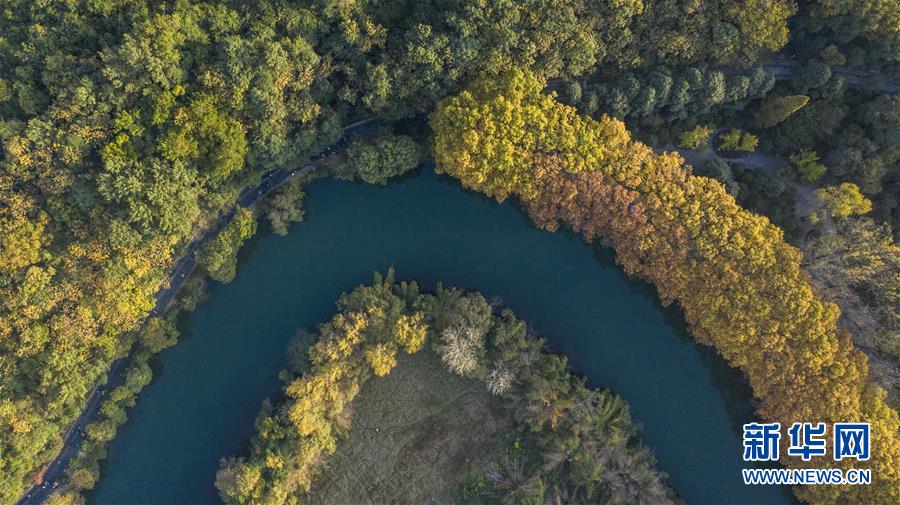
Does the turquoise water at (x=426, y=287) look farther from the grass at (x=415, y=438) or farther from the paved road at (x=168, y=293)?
the grass at (x=415, y=438)

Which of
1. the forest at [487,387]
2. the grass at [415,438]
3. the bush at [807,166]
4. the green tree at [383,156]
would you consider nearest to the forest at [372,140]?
the bush at [807,166]

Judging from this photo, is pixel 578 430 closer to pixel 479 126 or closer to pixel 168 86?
pixel 479 126

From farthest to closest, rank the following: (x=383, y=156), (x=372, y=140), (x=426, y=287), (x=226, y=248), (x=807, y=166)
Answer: (x=426, y=287)
(x=372, y=140)
(x=807, y=166)
(x=226, y=248)
(x=383, y=156)

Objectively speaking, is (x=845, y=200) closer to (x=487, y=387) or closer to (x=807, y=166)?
(x=807, y=166)

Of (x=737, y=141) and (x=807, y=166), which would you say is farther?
(x=737, y=141)

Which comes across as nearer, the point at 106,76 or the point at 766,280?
the point at 106,76

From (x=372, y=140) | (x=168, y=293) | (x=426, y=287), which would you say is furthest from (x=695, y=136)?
(x=168, y=293)

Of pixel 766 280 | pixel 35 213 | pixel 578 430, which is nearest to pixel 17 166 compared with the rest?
pixel 35 213
